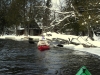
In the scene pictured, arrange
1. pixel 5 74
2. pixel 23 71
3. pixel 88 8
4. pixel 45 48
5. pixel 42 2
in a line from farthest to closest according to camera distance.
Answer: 1. pixel 42 2
2. pixel 88 8
3. pixel 45 48
4. pixel 23 71
5. pixel 5 74

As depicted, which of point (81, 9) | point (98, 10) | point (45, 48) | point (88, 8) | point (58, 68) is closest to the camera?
point (58, 68)

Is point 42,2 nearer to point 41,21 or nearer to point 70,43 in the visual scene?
point 41,21

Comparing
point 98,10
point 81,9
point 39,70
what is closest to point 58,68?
point 39,70

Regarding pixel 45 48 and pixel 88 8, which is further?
A: pixel 88 8

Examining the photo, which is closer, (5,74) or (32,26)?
(5,74)

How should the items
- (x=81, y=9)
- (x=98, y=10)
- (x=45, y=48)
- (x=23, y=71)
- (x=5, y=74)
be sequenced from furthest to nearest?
(x=81, y=9)
(x=98, y=10)
(x=45, y=48)
(x=23, y=71)
(x=5, y=74)

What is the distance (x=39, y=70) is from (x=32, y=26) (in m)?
81.6

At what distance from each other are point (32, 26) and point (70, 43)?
57594 mm

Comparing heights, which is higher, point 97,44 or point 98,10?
point 98,10

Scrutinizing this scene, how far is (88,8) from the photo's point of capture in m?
44.0

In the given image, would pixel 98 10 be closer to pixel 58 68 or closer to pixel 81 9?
pixel 81 9

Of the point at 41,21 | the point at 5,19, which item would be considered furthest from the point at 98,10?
the point at 5,19

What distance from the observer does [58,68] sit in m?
19.5

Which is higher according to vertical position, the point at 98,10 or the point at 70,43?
the point at 98,10
